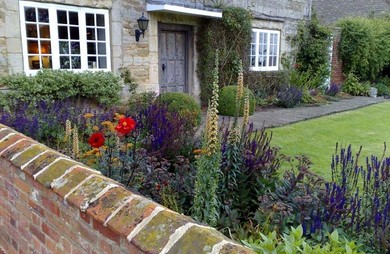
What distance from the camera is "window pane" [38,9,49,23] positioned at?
6.70m

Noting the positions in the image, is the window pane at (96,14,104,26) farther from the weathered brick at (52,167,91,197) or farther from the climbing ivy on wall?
the weathered brick at (52,167,91,197)

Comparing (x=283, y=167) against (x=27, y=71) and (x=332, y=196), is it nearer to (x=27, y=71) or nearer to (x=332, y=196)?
(x=332, y=196)

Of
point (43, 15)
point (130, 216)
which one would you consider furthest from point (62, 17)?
point (130, 216)

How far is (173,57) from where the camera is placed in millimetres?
9516

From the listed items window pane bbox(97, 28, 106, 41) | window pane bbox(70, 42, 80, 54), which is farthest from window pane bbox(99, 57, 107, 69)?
window pane bbox(70, 42, 80, 54)

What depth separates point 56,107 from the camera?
5609 mm

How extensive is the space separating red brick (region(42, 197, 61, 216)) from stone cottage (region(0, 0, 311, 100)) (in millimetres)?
5236

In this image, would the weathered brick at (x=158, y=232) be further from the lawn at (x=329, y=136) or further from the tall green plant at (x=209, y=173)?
the lawn at (x=329, y=136)

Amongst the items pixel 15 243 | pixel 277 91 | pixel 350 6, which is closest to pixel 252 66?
pixel 277 91

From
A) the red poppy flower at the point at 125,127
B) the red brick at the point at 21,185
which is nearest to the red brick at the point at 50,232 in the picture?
the red brick at the point at 21,185

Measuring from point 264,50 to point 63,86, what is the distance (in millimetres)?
7402

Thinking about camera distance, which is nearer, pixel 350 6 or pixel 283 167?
pixel 283 167

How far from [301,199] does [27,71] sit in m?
5.98

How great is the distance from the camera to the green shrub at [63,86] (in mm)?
6285
